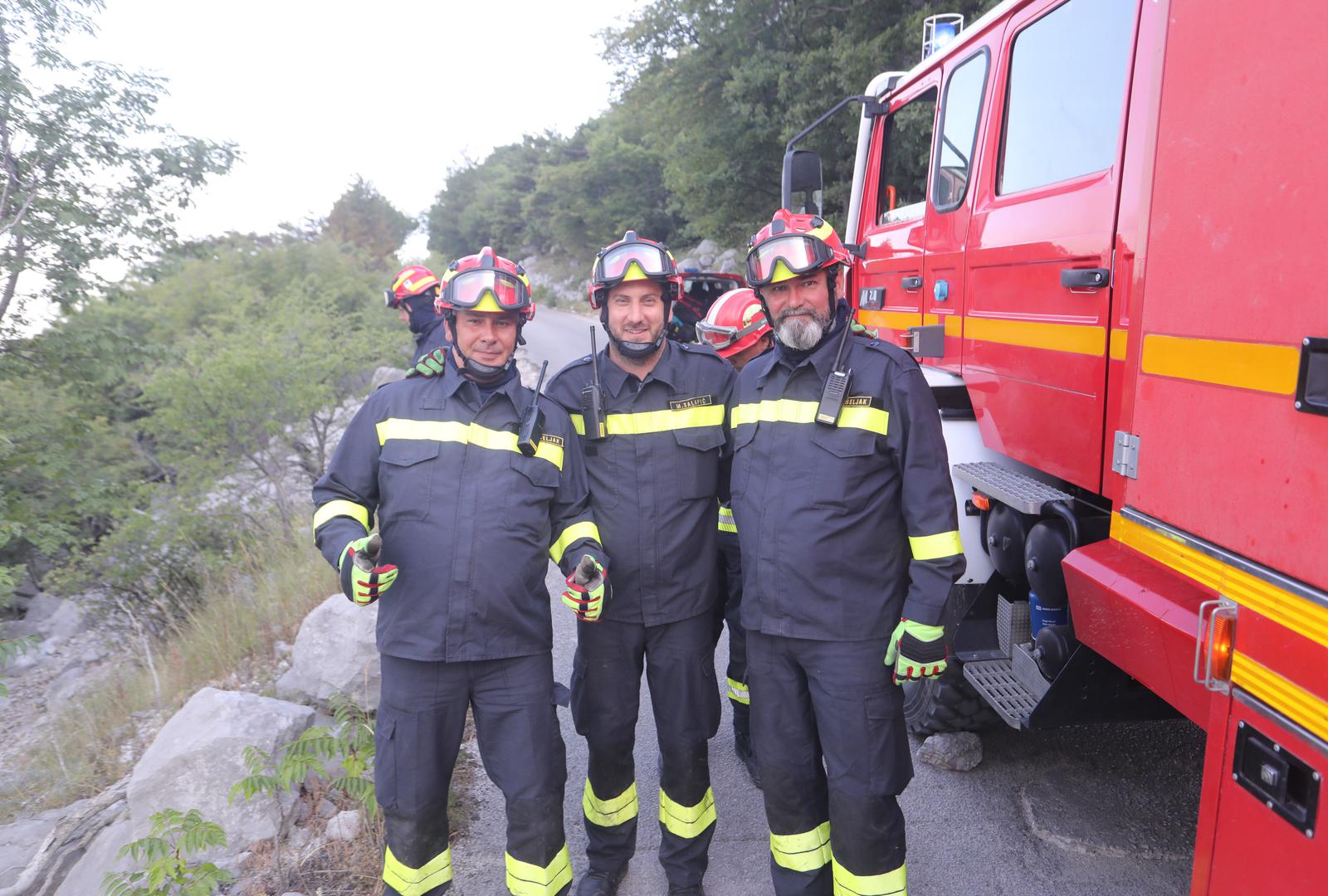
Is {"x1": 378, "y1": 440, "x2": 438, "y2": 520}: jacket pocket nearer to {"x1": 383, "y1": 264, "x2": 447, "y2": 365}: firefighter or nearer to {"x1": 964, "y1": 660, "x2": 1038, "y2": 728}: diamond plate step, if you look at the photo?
{"x1": 964, "y1": 660, "x2": 1038, "y2": 728}: diamond plate step

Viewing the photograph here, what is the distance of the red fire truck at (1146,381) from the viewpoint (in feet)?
Answer: 4.76

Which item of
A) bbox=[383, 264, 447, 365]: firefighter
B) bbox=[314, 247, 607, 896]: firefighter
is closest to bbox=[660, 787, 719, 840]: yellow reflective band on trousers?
bbox=[314, 247, 607, 896]: firefighter

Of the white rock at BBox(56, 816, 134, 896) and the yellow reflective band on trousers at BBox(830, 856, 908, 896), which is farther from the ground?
the yellow reflective band on trousers at BBox(830, 856, 908, 896)

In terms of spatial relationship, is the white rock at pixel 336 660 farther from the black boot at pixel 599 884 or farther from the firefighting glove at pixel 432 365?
the firefighting glove at pixel 432 365

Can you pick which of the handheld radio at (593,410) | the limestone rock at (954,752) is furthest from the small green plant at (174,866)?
the limestone rock at (954,752)

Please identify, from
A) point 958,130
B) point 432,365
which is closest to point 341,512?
point 432,365

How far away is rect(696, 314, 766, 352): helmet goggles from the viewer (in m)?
3.96

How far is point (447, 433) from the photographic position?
257 centimetres

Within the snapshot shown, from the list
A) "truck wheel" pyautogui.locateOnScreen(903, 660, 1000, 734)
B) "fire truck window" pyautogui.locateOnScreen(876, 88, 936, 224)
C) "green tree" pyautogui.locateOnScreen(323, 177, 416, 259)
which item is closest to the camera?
"truck wheel" pyautogui.locateOnScreen(903, 660, 1000, 734)

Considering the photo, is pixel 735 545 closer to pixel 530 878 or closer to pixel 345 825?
pixel 530 878

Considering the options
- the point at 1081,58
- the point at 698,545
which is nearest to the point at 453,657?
the point at 698,545

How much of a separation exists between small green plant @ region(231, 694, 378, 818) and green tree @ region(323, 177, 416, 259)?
38786 mm

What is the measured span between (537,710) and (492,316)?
1194mm

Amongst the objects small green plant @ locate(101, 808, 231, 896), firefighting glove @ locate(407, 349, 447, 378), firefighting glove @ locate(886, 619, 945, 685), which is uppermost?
firefighting glove @ locate(407, 349, 447, 378)
